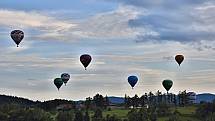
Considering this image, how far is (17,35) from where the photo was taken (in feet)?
335

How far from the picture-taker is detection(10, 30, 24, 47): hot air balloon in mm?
101250

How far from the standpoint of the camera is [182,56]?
121 m

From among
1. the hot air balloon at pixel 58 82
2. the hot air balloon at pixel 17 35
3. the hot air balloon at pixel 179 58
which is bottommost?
the hot air balloon at pixel 58 82

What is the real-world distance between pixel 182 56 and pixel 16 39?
36.6m

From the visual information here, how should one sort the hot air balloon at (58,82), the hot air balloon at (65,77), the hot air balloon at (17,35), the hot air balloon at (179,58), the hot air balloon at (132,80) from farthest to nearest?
the hot air balloon at (65,77), the hot air balloon at (58,82), the hot air balloon at (132,80), the hot air balloon at (179,58), the hot air balloon at (17,35)

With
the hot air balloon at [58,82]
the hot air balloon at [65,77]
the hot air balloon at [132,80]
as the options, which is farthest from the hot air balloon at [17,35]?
the hot air balloon at [132,80]

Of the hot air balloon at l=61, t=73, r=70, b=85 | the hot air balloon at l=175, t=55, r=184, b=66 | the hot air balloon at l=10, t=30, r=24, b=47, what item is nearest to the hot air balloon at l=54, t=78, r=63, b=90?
the hot air balloon at l=61, t=73, r=70, b=85

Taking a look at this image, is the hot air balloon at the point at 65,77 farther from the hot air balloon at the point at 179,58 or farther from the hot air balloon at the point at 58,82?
the hot air balloon at the point at 179,58

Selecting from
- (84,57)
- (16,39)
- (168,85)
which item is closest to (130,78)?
(168,85)

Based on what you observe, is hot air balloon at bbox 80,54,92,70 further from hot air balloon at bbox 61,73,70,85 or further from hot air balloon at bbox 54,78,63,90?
hot air balloon at bbox 61,73,70,85

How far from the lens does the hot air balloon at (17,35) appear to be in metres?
101

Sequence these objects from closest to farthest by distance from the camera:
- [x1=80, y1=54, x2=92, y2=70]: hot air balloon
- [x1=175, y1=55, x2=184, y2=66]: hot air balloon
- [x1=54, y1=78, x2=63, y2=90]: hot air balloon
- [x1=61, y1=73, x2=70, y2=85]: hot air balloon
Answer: [x1=80, y1=54, x2=92, y2=70]: hot air balloon, [x1=175, y1=55, x2=184, y2=66]: hot air balloon, [x1=54, y1=78, x2=63, y2=90]: hot air balloon, [x1=61, y1=73, x2=70, y2=85]: hot air balloon

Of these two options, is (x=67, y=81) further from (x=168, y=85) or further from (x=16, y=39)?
(x=16, y=39)

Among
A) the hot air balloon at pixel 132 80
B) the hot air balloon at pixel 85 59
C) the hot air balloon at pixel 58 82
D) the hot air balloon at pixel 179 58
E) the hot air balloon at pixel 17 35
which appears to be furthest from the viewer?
the hot air balloon at pixel 58 82
